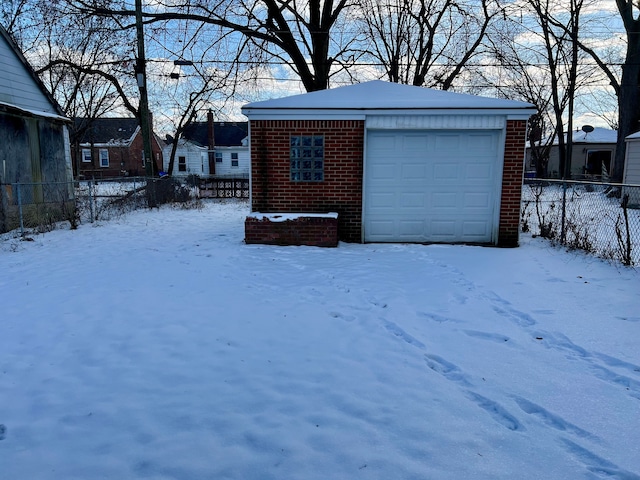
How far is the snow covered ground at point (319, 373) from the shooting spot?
2555 mm

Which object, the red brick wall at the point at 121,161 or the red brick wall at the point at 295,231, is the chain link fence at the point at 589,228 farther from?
the red brick wall at the point at 121,161

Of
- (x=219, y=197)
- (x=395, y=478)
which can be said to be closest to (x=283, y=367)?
(x=395, y=478)

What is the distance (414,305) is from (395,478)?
3011 millimetres

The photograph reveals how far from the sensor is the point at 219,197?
21000 millimetres

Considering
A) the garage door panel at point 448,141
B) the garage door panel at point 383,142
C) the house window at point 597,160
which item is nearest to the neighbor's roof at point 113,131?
the garage door panel at point 383,142

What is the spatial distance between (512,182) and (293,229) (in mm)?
4561

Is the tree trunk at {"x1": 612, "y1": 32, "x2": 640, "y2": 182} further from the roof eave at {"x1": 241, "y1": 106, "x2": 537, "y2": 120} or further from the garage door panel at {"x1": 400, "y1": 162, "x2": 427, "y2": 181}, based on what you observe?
the garage door panel at {"x1": 400, "y1": 162, "x2": 427, "y2": 181}

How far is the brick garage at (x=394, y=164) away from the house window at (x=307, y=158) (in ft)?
0.07

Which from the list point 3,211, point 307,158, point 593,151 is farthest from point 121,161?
point 593,151

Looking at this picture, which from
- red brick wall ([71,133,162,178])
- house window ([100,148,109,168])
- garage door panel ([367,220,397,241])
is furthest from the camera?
house window ([100,148,109,168])

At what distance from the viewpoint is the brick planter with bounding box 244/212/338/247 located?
28.7 feet

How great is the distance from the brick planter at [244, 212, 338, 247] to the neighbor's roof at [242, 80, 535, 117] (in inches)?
85.5

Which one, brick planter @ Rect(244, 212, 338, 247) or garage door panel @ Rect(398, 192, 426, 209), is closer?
brick planter @ Rect(244, 212, 338, 247)

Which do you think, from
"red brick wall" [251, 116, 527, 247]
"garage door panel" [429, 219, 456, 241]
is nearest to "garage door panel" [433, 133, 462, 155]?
"red brick wall" [251, 116, 527, 247]
